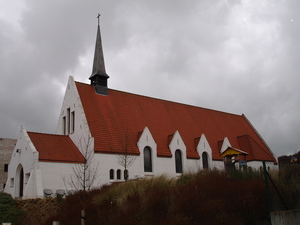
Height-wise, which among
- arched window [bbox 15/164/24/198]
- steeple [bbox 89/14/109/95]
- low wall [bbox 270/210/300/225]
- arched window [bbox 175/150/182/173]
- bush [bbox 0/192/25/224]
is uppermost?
steeple [bbox 89/14/109/95]

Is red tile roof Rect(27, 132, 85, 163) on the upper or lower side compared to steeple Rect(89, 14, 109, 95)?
lower

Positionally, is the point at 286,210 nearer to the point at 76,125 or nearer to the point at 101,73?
the point at 76,125

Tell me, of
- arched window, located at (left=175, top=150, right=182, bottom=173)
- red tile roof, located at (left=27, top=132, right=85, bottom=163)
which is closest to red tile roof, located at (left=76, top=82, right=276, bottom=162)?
arched window, located at (left=175, top=150, right=182, bottom=173)

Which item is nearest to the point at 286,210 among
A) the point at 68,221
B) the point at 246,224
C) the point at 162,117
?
the point at 246,224

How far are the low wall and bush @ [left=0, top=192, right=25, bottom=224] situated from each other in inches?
467

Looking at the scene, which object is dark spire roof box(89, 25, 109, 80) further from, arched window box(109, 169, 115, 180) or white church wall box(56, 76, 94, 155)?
arched window box(109, 169, 115, 180)

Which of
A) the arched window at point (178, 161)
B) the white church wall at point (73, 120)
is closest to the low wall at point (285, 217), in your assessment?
the white church wall at point (73, 120)

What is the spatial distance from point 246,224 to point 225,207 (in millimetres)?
1078

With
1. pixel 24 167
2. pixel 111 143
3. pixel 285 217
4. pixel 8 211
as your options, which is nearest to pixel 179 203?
pixel 285 217

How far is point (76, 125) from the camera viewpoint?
2692 centimetres

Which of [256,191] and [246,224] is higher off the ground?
[256,191]

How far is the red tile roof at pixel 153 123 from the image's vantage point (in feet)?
88.3

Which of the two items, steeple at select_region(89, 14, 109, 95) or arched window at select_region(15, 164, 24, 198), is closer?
arched window at select_region(15, 164, 24, 198)

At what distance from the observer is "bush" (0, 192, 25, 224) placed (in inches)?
653
